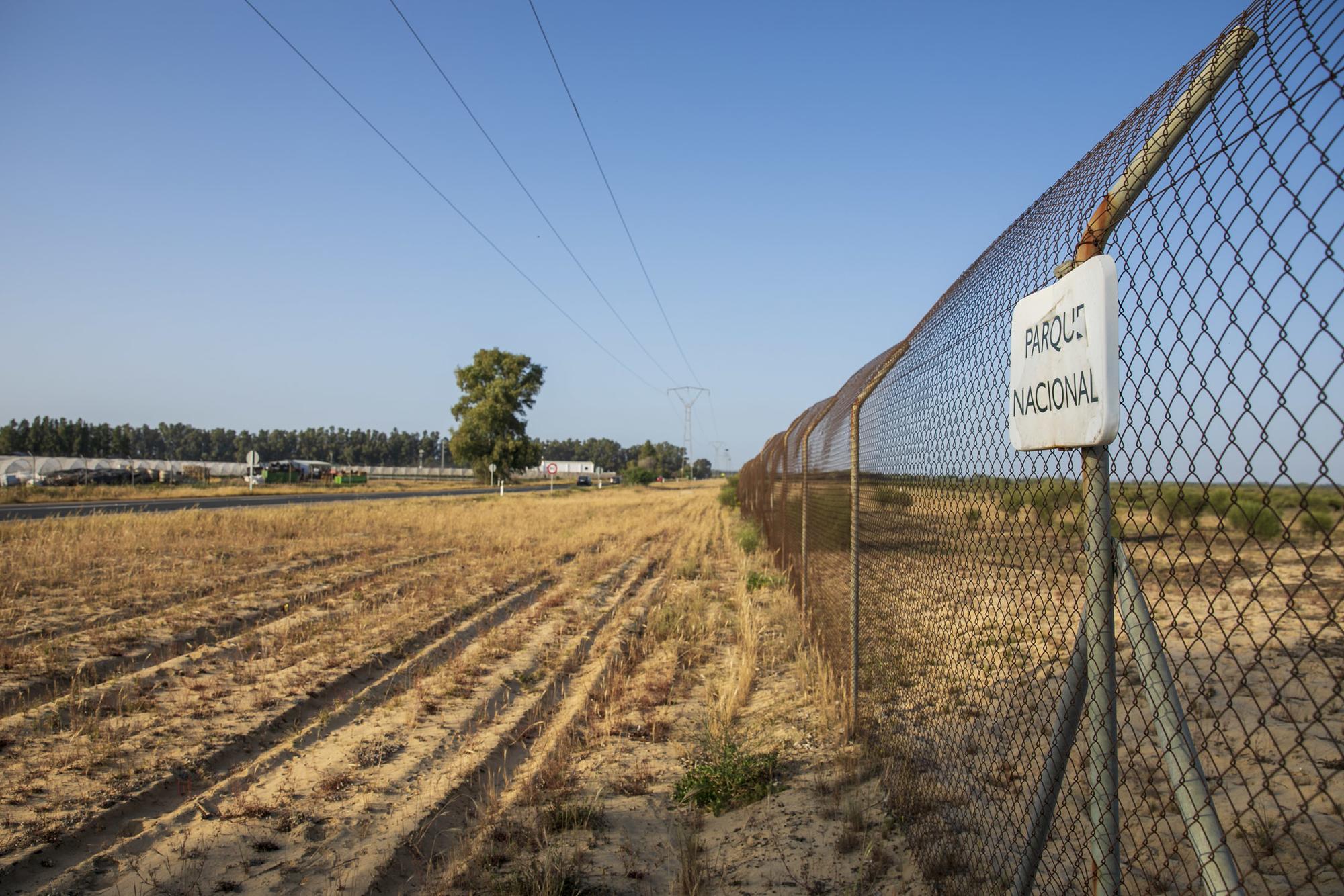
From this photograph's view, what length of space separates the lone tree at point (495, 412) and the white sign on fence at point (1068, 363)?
2424 inches

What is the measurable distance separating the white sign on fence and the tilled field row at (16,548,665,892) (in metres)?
3.40

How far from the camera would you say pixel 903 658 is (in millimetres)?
5020

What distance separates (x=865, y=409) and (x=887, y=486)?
85cm

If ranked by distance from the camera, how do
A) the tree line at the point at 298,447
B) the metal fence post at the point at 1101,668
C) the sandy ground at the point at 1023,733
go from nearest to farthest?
the metal fence post at the point at 1101,668 → the sandy ground at the point at 1023,733 → the tree line at the point at 298,447

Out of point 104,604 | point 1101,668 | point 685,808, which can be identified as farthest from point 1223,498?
point 104,604

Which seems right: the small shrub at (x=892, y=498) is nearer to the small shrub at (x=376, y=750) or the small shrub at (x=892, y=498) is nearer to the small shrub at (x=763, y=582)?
the small shrub at (x=376, y=750)

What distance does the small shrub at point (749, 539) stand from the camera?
16.2 m

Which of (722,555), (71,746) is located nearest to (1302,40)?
(71,746)

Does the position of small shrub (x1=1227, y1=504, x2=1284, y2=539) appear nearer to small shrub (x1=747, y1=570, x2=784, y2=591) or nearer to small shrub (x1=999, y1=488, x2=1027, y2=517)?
small shrub (x1=999, y1=488, x2=1027, y2=517)

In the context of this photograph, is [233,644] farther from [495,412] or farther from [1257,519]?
[495,412]

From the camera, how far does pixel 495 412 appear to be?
6275 cm

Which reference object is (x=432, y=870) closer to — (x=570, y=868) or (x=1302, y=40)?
(x=570, y=868)

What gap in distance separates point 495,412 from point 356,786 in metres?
59.4

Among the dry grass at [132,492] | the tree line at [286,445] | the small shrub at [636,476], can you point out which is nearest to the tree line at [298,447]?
the tree line at [286,445]
